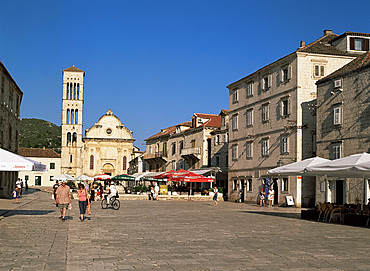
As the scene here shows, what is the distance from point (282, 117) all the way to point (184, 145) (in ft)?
88.1

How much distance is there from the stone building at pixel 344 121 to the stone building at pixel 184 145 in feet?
80.8

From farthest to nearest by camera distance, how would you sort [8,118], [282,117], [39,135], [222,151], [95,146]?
[39,135] < [95,146] < [222,151] < [8,118] < [282,117]

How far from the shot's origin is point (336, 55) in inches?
1452

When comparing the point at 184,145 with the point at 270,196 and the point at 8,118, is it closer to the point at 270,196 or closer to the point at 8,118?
the point at 8,118

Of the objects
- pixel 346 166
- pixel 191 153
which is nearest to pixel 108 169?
pixel 191 153

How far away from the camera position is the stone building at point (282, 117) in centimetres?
3556

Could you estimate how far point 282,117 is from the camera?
3769cm

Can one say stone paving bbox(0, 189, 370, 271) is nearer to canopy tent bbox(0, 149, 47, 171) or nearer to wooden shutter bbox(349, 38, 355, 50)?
canopy tent bbox(0, 149, 47, 171)

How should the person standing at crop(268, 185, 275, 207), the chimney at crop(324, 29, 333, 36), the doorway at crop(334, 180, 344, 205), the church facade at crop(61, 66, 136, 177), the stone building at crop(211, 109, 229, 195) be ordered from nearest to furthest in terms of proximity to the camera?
the doorway at crop(334, 180, 344, 205) < the person standing at crop(268, 185, 275, 207) < the chimney at crop(324, 29, 333, 36) < the stone building at crop(211, 109, 229, 195) < the church facade at crop(61, 66, 136, 177)

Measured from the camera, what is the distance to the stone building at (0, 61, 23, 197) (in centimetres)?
3735

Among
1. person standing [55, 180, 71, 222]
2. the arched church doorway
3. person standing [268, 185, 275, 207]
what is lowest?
person standing [268, 185, 275, 207]

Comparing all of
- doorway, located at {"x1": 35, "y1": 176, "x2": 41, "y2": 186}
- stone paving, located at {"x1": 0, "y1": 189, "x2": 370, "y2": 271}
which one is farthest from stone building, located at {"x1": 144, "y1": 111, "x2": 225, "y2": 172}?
stone paving, located at {"x1": 0, "y1": 189, "x2": 370, "y2": 271}

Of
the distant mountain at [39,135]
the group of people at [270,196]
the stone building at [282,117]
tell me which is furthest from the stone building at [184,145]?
the distant mountain at [39,135]

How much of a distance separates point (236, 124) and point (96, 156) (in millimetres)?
48906
